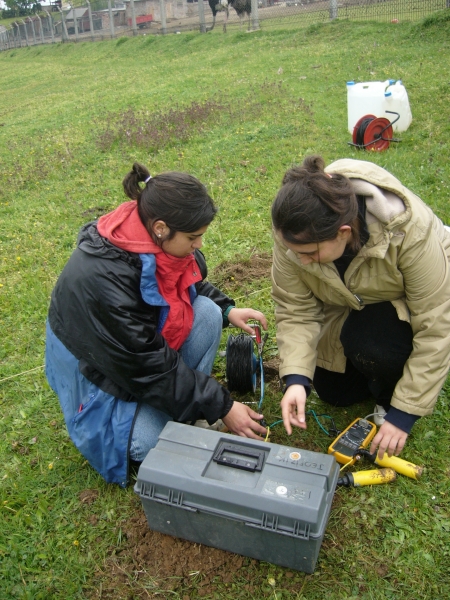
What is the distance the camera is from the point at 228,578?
199 cm

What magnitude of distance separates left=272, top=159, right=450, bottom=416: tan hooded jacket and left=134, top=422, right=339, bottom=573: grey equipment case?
0.51m

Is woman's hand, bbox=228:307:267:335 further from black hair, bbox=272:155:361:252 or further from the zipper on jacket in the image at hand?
black hair, bbox=272:155:361:252

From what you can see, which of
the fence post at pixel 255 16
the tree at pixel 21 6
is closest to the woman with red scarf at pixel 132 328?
the fence post at pixel 255 16

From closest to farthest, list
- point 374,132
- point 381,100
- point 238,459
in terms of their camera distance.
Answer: point 238,459 < point 374,132 < point 381,100

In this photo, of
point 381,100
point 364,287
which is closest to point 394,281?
point 364,287

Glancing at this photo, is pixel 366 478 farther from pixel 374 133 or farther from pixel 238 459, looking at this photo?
pixel 374 133

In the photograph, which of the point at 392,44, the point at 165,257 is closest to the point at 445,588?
the point at 165,257

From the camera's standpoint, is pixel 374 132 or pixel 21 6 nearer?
pixel 374 132

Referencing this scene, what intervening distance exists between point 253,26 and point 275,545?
17.7m

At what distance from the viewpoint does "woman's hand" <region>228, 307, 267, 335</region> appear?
2732mm

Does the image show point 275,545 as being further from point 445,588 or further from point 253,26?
point 253,26

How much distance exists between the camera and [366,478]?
2.26 meters

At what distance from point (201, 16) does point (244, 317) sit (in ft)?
64.8

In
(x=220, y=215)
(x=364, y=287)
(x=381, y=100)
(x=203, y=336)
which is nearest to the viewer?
(x=364, y=287)
